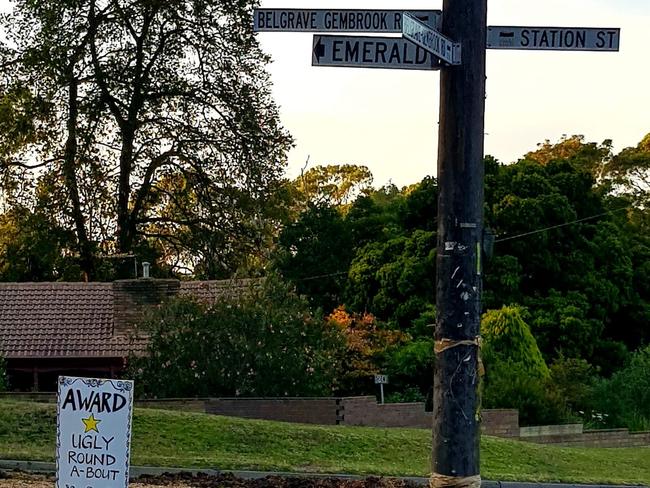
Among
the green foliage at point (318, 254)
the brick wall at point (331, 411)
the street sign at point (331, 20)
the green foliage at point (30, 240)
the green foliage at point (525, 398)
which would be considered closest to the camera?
the street sign at point (331, 20)

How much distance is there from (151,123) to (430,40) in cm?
3176

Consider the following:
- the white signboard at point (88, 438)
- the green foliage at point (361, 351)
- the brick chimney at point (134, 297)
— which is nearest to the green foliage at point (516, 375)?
the green foliage at point (361, 351)

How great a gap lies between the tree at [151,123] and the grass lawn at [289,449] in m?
18.0

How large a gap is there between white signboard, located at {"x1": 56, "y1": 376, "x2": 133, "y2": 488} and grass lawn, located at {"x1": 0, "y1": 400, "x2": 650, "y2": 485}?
7.33 m

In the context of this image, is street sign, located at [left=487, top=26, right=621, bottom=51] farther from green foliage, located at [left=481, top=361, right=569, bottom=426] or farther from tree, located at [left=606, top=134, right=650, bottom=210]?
tree, located at [left=606, top=134, right=650, bottom=210]

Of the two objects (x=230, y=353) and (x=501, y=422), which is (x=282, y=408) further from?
(x=501, y=422)

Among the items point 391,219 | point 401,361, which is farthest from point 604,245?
point 401,361

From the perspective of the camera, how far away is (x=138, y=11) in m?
38.8

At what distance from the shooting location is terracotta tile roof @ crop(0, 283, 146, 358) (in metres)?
30.6

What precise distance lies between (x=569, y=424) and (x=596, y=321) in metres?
11.4

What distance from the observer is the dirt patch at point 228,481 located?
491 inches

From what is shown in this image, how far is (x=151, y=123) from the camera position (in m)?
38.2

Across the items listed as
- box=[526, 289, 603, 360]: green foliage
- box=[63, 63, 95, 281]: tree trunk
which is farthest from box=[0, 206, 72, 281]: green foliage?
box=[526, 289, 603, 360]: green foliage

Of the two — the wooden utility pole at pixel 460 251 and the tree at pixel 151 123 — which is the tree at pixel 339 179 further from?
the wooden utility pole at pixel 460 251
